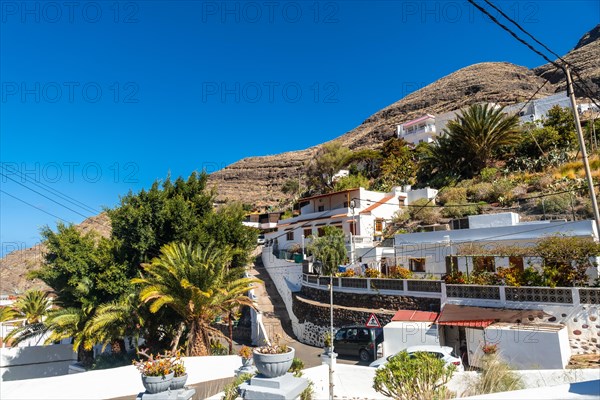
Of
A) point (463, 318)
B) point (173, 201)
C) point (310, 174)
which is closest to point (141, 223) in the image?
point (173, 201)

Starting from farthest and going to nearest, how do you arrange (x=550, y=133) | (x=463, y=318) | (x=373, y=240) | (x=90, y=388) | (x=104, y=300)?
(x=550, y=133) → (x=373, y=240) → (x=104, y=300) → (x=463, y=318) → (x=90, y=388)

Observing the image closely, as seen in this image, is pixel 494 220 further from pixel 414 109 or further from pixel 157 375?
pixel 414 109

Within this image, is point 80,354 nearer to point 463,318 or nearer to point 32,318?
point 32,318

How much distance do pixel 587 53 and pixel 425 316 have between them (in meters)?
109

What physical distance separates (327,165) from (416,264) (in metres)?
30.4

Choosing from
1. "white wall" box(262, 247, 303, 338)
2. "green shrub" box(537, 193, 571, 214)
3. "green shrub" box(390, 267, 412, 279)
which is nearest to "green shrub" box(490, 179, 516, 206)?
"green shrub" box(537, 193, 571, 214)

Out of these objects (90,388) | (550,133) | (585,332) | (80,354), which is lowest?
(80,354)

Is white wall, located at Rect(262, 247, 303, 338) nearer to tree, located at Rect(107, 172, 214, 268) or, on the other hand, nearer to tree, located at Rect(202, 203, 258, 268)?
tree, located at Rect(202, 203, 258, 268)

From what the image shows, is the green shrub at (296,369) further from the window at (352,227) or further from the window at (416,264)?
the window at (352,227)

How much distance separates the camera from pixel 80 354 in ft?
73.6

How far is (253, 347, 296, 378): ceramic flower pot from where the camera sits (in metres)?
5.37

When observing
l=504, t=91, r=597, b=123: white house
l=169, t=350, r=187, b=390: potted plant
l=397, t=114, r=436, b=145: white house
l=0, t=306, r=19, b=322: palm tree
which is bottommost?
l=0, t=306, r=19, b=322: palm tree

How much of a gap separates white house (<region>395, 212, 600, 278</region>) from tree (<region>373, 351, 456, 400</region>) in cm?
1091

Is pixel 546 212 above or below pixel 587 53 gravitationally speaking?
below
